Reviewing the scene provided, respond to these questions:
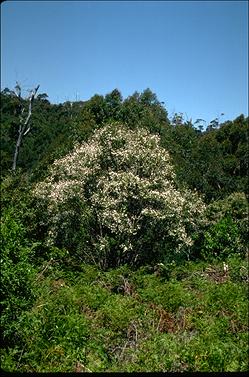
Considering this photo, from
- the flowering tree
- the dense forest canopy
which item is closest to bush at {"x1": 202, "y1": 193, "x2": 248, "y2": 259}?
the dense forest canopy

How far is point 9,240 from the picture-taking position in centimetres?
725

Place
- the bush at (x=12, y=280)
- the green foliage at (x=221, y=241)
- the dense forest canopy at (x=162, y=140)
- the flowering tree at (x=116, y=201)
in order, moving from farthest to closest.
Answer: the dense forest canopy at (x=162, y=140)
the green foliage at (x=221, y=241)
the flowering tree at (x=116, y=201)
the bush at (x=12, y=280)

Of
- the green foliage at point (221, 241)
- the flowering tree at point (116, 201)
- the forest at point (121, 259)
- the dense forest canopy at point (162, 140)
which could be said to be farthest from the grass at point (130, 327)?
the dense forest canopy at point (162, 140)

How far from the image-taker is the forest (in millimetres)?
6902

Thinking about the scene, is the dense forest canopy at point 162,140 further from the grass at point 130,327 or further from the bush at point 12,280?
the bush at point 12,280

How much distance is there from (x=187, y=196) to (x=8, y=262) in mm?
10077

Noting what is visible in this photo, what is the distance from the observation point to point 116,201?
45.4ft

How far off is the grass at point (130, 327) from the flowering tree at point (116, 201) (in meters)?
2.10

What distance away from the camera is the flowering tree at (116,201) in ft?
46.2

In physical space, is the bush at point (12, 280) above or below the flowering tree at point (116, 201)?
below

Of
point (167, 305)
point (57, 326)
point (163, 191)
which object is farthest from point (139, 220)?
point (57, 326)

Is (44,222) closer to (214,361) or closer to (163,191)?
(163,191)

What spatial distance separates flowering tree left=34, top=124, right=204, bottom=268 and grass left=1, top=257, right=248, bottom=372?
2.10 metres

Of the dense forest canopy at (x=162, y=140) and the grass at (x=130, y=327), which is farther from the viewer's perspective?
the dense forest canopy at (x=162, y=140)
